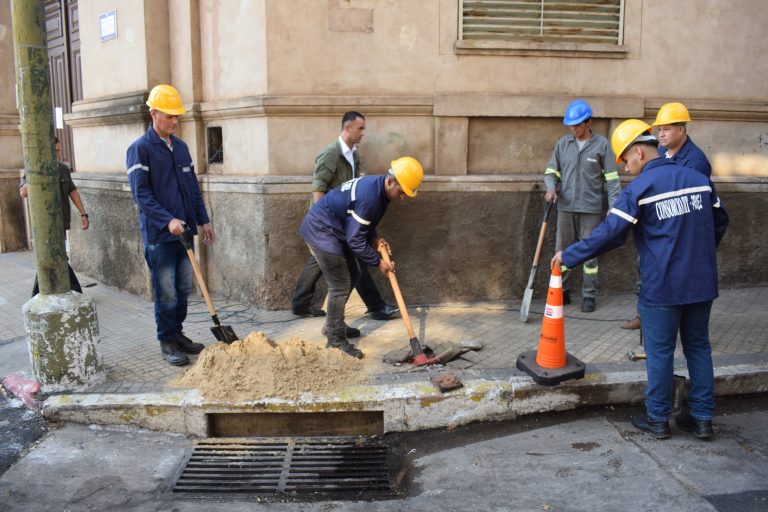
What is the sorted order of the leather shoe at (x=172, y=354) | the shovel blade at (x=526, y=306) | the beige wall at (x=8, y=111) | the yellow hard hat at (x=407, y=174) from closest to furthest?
the yellow hard hat at (x=407, y=174)
the leather shoe at (x=172, y=354)
the shovel blade at (x=526, y=306)
the beige wall at (x=8, y=111)

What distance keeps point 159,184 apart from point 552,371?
10.4 ft

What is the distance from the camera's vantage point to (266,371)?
177 inches

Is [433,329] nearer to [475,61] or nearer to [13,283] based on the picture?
[475,61]

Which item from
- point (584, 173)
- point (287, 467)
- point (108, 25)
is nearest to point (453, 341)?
point (287, 467)

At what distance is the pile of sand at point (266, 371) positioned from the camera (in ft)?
14.3

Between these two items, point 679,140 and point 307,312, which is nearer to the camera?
point 679,140

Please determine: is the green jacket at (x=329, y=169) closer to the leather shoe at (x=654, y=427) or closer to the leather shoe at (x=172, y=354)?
the leather shoe at (x=172, y=354)

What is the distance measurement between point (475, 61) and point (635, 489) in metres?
4.30

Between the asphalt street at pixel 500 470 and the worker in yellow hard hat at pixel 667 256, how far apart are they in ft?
0.90

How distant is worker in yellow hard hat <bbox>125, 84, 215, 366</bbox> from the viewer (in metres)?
4.81

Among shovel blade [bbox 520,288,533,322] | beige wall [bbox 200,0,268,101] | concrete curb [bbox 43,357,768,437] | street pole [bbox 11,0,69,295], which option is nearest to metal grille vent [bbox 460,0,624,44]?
beige wall [bbox 200,0,268,101]

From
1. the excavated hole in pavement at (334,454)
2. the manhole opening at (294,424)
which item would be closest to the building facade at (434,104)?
the manhole opening at (294,424)

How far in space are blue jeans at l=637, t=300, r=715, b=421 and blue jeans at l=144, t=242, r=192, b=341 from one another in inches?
132

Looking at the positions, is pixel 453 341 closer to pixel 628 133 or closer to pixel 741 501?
pixel 628 133
